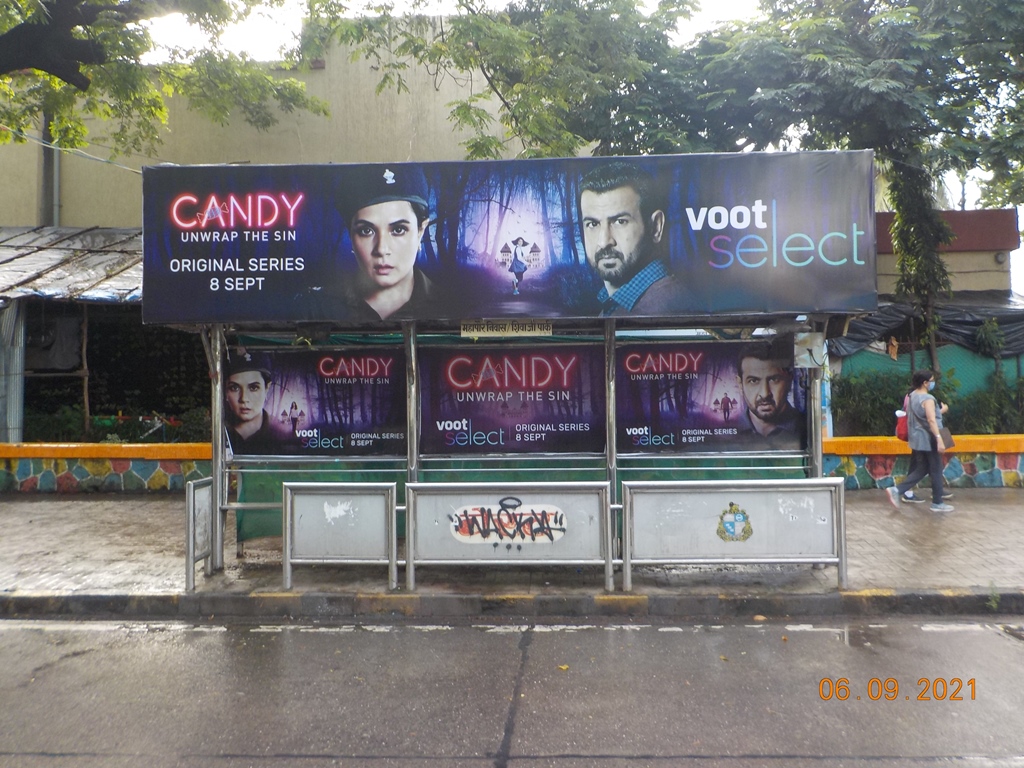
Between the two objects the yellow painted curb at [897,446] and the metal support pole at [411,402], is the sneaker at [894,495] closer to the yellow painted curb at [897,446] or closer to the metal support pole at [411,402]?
the yellow painted curb at [897,446]

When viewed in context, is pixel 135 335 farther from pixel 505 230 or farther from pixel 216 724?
pixel 216 724

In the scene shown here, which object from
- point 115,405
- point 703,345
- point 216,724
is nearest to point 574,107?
point 703,345

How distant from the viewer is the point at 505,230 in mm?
6598

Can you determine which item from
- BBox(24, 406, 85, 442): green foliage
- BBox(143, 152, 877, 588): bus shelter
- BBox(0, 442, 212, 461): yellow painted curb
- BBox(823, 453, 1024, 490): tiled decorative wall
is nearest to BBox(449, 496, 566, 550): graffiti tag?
BBox(143, 152, 877, 588): bus shelter

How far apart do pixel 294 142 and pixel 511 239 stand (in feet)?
37.1

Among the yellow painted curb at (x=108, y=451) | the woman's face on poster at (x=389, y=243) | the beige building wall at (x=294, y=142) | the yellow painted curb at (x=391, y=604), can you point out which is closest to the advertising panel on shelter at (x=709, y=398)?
the woman's face on poster at (x=389, y=243)

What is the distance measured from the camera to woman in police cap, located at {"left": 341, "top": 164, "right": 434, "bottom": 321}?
664cm

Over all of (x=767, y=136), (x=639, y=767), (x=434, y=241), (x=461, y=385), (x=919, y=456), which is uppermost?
(x=767, y=136)

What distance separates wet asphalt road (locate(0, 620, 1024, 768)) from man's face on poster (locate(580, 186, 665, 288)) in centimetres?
276

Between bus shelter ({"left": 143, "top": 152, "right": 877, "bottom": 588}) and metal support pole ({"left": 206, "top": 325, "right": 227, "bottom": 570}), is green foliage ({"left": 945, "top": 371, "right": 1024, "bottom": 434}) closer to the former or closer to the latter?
bus shelter ({"left": 143, "top": 152, "right": 877, "bottom": 588})

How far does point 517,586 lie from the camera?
22.0ft

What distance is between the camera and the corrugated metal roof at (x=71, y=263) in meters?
11.9

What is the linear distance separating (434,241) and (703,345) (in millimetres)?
2795

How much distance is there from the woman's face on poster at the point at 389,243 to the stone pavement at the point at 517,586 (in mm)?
2553
